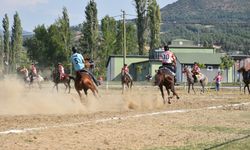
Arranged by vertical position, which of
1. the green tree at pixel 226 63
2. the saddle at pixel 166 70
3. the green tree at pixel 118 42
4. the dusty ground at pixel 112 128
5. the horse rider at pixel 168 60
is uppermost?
the green tree at pixel 118 42

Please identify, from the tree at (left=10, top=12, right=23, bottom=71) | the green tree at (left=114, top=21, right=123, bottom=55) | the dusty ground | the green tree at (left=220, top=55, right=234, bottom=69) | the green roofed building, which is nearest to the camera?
the dusty ground

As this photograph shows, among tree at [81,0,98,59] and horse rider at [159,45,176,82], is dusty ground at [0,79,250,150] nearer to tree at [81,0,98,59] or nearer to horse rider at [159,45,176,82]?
horse rider at [159,45,176,82]

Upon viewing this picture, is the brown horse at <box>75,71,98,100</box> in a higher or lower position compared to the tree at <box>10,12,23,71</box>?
lower

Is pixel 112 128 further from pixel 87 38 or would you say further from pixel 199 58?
pixel 199 58

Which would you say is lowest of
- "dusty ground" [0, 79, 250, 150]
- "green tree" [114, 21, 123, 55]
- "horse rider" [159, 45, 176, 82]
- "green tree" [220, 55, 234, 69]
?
"dusty ground" [0, 79, 250, 150]

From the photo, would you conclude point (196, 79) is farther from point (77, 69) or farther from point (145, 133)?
point (145, 133)

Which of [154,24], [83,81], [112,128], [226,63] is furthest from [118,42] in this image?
[112,128]

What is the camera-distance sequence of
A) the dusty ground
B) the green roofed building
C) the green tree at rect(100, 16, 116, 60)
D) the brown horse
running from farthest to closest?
the green tree at rect(100, 16, 116, 60) < the green roofed building < the brown horse < the dusty ground

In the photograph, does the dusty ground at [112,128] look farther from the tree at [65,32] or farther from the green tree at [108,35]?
the green tree at [108,35]

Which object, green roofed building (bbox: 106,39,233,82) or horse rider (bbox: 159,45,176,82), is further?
green roofed building (bbox: 106,39,233,82)

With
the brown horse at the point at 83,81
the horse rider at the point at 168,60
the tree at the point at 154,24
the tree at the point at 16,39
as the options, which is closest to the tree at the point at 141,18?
the tree at the point at 154,24

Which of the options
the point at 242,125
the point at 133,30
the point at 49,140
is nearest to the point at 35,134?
the point at 49,140

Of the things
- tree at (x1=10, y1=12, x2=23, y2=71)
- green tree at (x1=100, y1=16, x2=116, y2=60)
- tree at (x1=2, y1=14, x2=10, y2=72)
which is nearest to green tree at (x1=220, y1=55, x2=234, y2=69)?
green tree at (x1=100, y1=16, x2=116, y2=60)

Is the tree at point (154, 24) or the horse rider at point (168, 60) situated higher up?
the tree at point (154, 24)
